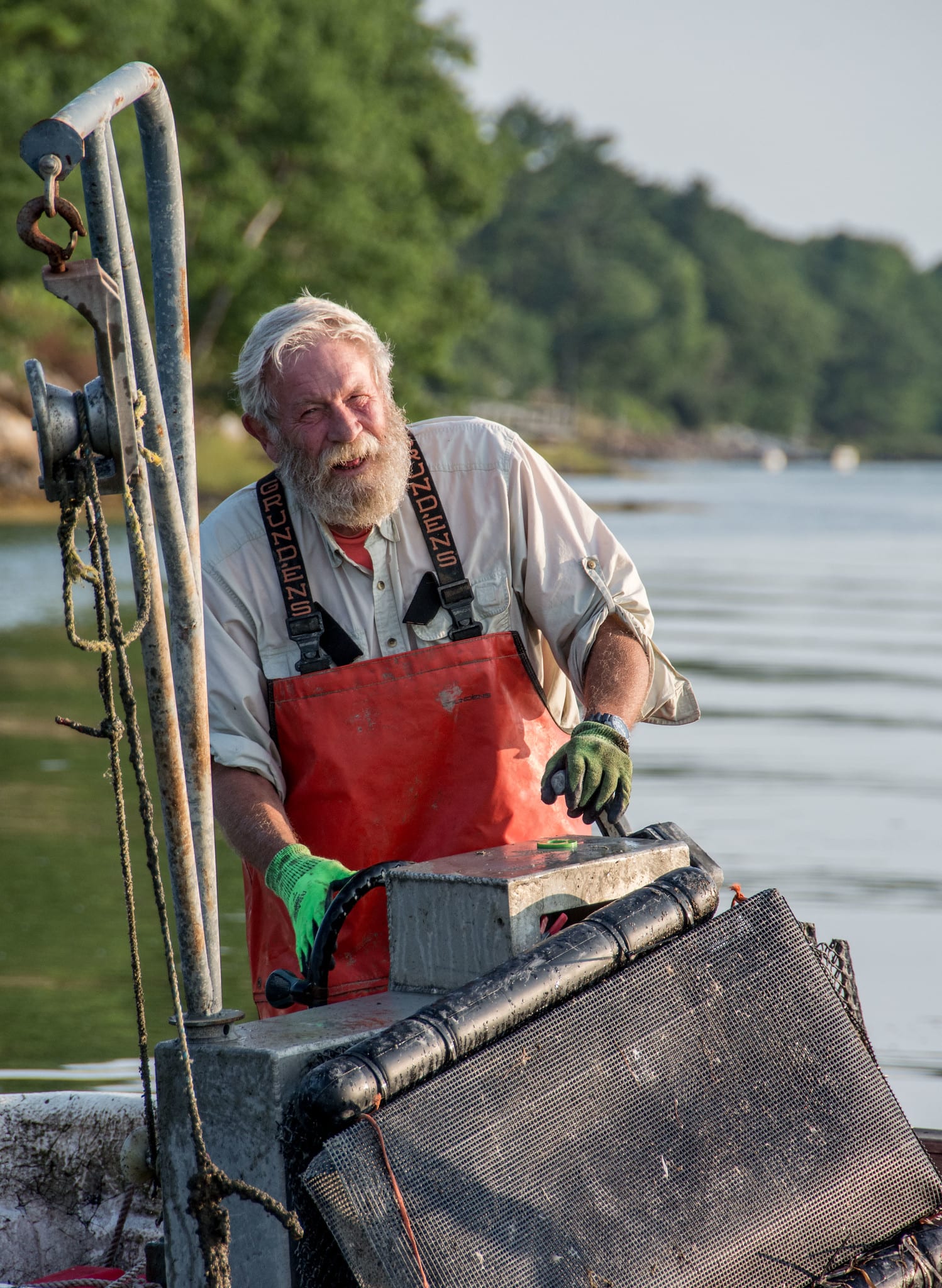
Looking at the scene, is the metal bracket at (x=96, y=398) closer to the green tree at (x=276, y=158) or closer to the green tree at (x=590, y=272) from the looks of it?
the green tree at (x=276, y=158)

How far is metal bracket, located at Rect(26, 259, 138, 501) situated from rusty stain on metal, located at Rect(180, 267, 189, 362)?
0.86ft

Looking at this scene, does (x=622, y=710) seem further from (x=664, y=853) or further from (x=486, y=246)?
(x=486, y=246)

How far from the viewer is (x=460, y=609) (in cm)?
308

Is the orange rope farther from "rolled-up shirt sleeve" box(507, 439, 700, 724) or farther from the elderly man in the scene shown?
"rolled-up shirt sleeve" box(507, 439, 700, 724)

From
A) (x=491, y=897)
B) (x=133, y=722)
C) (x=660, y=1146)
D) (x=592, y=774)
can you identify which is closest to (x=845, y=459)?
(x=592, y=774)

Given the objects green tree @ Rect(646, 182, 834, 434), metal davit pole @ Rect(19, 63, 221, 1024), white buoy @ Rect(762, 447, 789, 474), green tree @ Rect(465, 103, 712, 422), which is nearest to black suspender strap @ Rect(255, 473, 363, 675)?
metal davit pole @ Rect(19, 63, 221, 1024)

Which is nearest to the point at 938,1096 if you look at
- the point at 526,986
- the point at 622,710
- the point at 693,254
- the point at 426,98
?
the point at 622,710

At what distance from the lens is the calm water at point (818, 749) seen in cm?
571

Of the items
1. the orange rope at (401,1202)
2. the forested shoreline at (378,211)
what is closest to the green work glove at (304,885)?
the orange rope at (401,1202)

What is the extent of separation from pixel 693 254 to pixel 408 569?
123 m

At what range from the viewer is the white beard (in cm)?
303

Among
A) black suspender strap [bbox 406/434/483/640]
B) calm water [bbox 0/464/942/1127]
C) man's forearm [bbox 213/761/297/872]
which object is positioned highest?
black suspender strap [bbox 406/434/483/640]

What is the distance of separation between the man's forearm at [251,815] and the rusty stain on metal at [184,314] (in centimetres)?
99

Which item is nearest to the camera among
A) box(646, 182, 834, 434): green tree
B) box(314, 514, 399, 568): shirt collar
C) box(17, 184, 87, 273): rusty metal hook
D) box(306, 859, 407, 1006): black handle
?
box(17, 184, 87, 273): rusty metal hook
